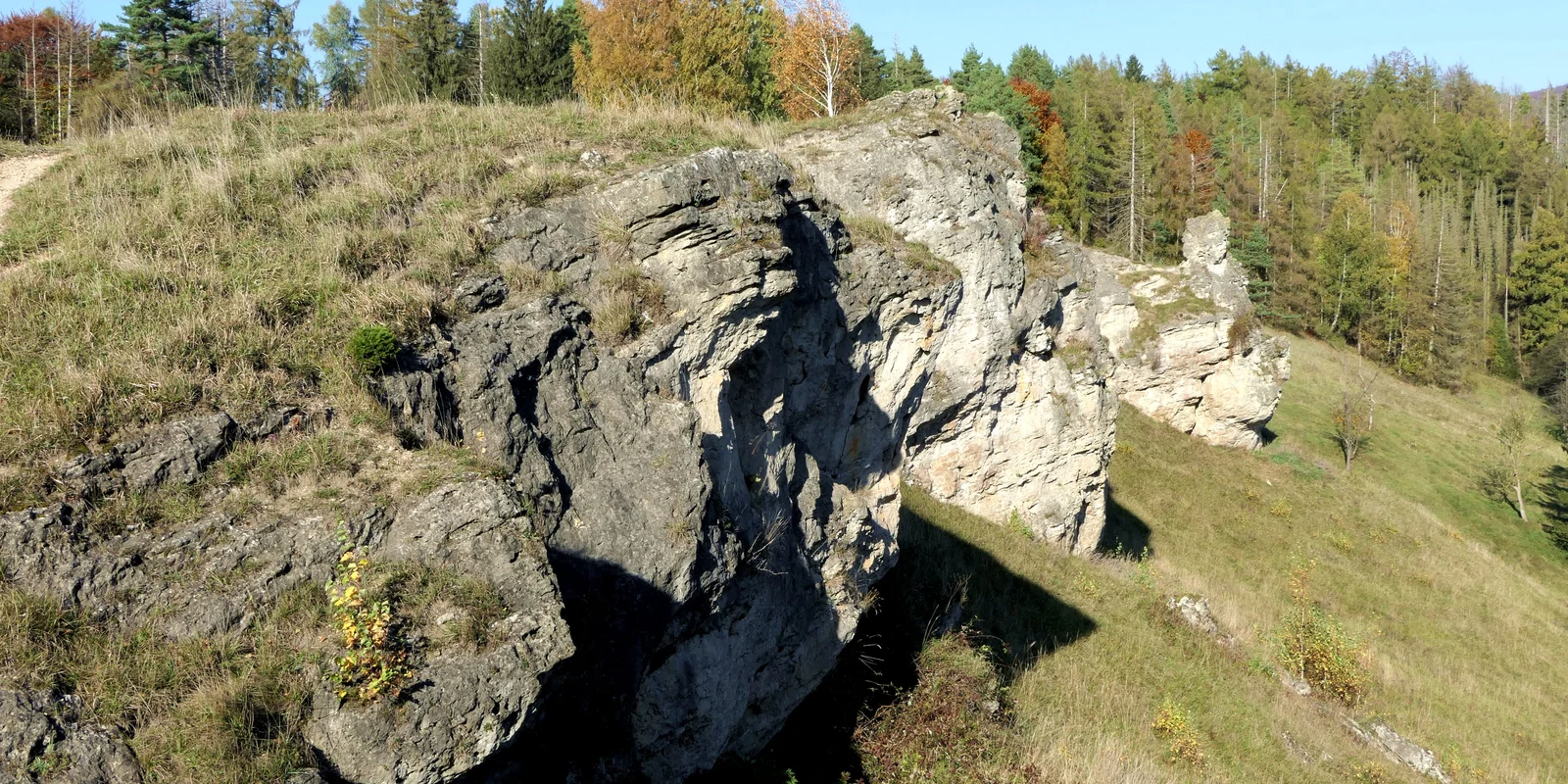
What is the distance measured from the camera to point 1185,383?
32.2 metres

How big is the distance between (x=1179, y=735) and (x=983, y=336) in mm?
7612

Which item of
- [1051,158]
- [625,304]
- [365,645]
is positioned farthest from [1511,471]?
[365,645]

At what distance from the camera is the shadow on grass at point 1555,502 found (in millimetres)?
38934

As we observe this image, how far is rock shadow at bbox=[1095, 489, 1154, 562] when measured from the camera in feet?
72.0

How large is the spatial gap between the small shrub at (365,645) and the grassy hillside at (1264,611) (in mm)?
8346

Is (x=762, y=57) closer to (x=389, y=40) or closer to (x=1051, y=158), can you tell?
(x=389, y=40)

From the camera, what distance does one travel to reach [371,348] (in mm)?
6781

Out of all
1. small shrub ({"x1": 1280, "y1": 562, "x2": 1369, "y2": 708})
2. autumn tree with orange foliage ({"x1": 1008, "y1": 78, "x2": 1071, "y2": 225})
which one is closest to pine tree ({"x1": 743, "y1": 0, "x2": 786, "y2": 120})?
autumn tree with orange foliage ({"x1": 1008, "y1": 78, "x2": 1071, "y2": 225})

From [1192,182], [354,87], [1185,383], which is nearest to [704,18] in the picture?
[354,87]

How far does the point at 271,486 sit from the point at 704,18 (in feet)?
84.0

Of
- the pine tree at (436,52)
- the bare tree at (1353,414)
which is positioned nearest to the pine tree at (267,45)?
the pine tree at (436,52)

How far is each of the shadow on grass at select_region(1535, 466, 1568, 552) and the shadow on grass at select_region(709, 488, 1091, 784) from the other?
119ft

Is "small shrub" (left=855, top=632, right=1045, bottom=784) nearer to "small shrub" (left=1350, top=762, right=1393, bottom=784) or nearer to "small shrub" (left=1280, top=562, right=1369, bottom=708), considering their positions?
"small shrub" (left=1350, top=762, right=1393, bottom=784)

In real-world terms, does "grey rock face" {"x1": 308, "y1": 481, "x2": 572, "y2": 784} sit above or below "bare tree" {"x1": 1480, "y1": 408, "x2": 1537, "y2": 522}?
above
